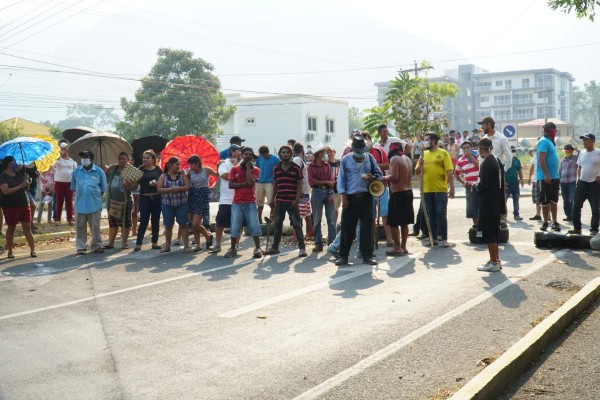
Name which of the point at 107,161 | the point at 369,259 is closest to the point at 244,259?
the point at 369,259

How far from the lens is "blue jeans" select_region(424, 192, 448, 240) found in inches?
540

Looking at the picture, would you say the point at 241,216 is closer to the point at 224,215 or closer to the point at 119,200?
the point at 224,215

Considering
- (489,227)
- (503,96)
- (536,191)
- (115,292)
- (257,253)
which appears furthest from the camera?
(503,96)

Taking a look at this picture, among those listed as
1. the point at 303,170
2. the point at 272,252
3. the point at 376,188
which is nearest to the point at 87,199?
the point at 272,252

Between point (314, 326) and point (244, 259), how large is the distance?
17.6 ft

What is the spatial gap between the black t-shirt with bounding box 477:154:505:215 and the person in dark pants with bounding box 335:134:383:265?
70.2 inches

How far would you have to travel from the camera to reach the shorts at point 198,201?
1448cm

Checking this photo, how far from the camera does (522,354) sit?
21.0ft

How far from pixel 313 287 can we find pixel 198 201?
4947 mm

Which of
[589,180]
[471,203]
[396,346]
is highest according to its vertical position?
[589,180]

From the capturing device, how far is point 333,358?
662cm

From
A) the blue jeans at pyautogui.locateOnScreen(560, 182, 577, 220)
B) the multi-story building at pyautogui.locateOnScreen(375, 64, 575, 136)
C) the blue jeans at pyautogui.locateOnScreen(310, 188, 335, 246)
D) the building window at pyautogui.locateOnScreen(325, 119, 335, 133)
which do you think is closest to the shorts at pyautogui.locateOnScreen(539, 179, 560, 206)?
the blue jeans at pyautogui.locateOnScreen(560, 182, 577, 220)

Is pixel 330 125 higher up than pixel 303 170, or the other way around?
pixel 330 125

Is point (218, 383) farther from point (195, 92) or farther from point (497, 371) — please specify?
point (195, 92)
